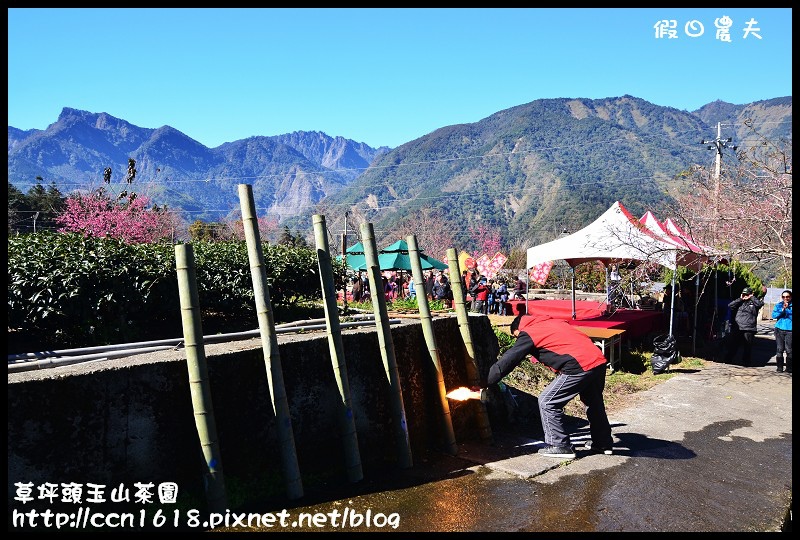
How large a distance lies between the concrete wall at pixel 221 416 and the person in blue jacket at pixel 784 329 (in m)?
9.26

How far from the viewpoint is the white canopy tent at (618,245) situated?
1209 centimetres

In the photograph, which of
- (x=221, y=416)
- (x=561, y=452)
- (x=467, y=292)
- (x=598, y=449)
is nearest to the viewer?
(x=221, y=416)

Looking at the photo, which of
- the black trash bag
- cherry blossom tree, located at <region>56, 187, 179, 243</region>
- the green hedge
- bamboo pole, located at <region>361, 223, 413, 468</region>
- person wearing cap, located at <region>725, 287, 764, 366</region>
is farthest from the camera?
cherry blossom tree, located at <region>56, 187, 179, 243</region>

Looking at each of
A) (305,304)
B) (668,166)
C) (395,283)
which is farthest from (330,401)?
(668,166)

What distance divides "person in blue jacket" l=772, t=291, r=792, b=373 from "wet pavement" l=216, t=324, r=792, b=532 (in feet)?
16.3

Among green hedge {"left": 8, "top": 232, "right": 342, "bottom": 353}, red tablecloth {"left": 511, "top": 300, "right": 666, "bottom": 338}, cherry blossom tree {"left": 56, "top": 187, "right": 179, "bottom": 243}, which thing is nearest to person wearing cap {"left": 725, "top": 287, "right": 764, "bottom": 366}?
red tablecloth {"left": 511, "top": 300, "right": 666, "bottom": 338}

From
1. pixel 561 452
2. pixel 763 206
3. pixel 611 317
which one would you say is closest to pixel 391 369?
pixel 561 452

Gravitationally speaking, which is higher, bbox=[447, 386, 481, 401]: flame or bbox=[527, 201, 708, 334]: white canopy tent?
bbox=[527, 201, 708, 334]: white canopy tent

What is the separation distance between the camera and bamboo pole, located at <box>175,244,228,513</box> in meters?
4.08

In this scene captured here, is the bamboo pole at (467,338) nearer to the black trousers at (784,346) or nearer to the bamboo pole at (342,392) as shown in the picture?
the bamboo pole at (342,392)

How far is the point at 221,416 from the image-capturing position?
4.46 metres

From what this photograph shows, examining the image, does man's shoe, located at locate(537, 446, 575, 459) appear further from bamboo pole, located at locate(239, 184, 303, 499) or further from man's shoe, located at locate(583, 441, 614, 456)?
bamboo pole, located at locate(239, 184, 303, 499)

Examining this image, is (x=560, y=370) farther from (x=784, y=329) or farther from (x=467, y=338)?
(x=784, y=329)

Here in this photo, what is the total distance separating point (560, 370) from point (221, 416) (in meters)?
3.33
